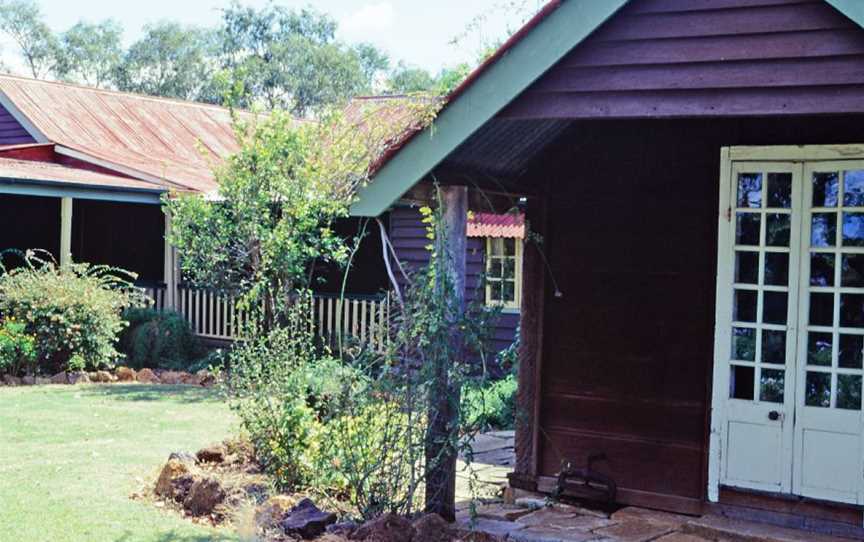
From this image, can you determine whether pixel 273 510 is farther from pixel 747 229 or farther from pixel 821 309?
pixel 821 309

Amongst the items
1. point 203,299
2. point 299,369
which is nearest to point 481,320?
point 299,369

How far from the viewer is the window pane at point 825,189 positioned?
7.10 meters

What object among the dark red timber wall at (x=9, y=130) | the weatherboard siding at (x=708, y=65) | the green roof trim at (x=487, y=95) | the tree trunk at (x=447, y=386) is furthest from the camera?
the dark red timber wall at (x=9, y=130)

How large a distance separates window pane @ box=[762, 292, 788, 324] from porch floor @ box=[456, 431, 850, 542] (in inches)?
52.3

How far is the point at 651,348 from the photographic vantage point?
7.87 m

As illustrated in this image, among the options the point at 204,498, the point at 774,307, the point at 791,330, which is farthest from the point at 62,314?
the point at 791,330

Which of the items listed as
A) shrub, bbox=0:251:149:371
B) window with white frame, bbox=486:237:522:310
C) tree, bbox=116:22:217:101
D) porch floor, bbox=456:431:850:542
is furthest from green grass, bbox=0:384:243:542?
tree, bbox=116:22:217:101

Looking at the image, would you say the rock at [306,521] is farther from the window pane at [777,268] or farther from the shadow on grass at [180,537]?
the window pane at [777,268]

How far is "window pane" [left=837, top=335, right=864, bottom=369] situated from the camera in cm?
699

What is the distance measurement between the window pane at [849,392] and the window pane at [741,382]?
0.55 metres

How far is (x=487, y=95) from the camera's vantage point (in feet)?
21.2

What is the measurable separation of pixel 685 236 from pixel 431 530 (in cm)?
270

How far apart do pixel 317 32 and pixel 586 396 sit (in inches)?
2431

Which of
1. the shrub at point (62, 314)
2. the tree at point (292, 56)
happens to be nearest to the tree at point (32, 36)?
the tree at point (292, 56)
